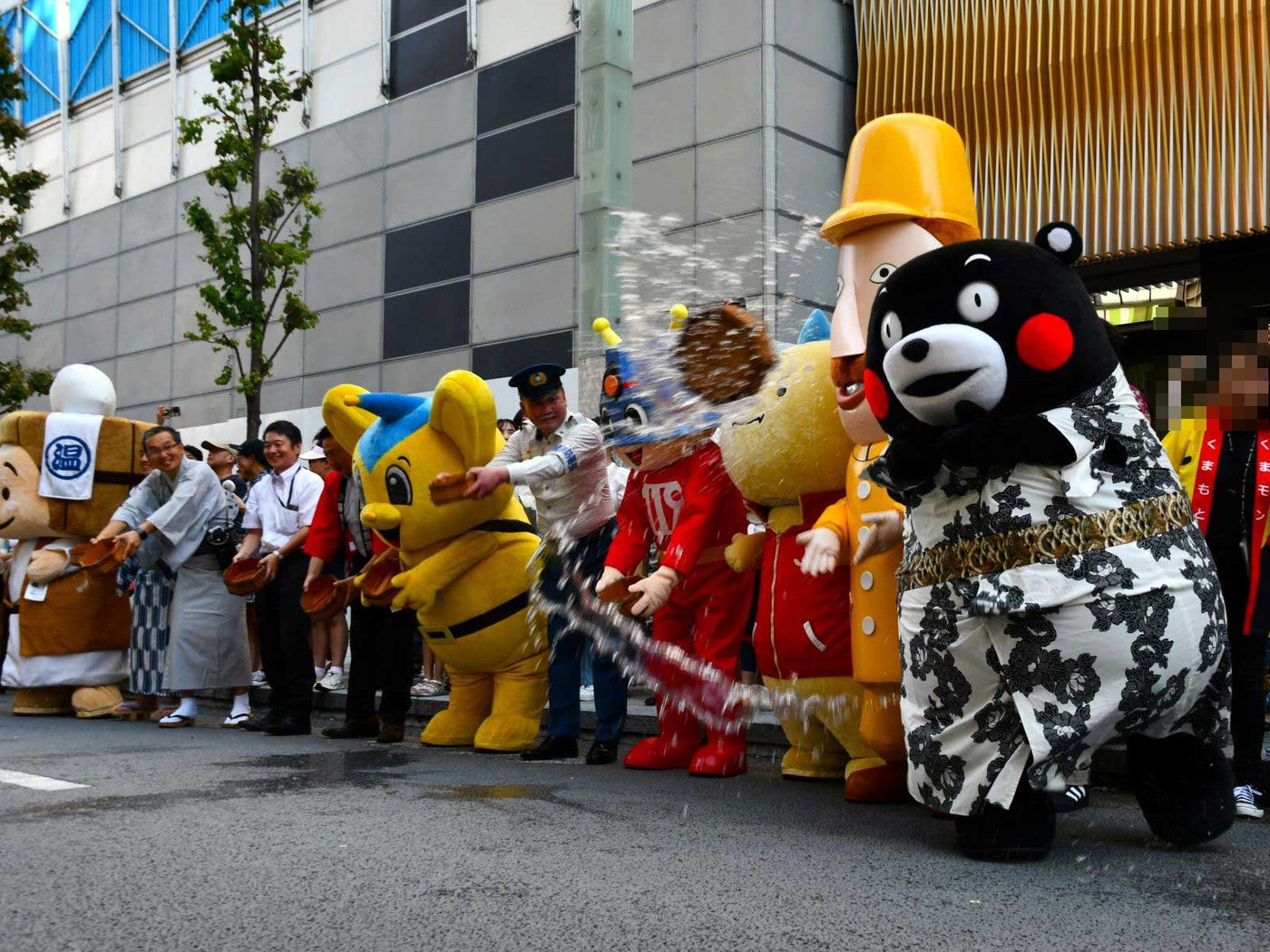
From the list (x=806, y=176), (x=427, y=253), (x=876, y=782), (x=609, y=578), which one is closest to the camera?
(x=876, y=782)

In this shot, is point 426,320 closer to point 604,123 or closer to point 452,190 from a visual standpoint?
point 452,190

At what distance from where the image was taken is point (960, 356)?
148 inches

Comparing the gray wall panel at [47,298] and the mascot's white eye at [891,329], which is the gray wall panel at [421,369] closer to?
the gray wall panel at [47,298]

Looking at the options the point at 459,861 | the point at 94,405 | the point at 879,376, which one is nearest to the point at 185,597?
the point at 94,405

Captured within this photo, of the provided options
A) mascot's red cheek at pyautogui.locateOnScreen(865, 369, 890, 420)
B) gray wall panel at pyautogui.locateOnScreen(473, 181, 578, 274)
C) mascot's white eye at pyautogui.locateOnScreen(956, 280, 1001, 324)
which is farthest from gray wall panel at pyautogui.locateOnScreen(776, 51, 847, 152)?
mascot's white eye at pyautogui.locateOnScreen(956, 280, 1001, 324)

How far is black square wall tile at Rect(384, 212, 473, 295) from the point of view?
15164mm

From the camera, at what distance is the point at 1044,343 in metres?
3.76

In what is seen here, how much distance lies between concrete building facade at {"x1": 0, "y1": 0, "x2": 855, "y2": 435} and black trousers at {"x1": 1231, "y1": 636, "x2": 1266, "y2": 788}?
1938mm

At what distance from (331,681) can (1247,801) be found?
6772 millimetres

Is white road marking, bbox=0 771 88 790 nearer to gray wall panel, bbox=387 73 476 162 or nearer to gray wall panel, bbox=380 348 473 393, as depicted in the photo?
gray wall panel, bbox=380 348 473 393

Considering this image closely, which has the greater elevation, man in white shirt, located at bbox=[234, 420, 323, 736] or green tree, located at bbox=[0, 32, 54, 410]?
green tree, located at bbox=[0, 32, 54, 410]

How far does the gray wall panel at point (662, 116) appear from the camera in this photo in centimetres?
1091

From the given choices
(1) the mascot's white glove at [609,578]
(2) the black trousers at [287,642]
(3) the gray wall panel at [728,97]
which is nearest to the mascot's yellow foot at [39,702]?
(2) the black trousers at [287,642]

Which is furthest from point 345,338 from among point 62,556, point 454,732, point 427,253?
point 454,732
